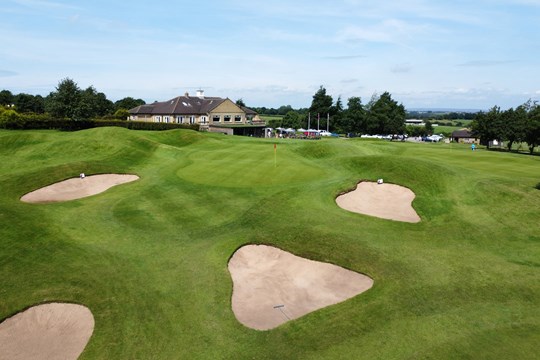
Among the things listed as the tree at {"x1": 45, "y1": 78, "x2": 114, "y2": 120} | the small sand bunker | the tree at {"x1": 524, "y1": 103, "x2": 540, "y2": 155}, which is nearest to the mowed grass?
the small sand bunker

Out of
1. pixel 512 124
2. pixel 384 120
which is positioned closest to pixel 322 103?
pixel 384 120

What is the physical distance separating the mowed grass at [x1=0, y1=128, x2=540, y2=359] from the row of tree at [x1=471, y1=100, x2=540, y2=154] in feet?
172

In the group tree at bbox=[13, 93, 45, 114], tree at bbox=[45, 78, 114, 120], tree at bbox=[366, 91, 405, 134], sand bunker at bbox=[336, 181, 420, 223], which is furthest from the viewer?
tree at bbox=[13, 93, 45, 114]

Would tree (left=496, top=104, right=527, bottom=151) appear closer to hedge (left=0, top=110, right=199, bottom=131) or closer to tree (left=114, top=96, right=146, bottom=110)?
hedge (left=0, top=110, right=199, bottom=131)

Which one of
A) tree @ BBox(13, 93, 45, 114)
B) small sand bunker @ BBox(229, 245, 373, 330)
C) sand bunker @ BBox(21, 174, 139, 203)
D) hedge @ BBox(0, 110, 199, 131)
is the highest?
tree @ BBox(13, 93, 45, 114)

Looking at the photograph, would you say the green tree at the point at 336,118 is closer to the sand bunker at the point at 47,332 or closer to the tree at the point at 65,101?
the tree at the point at 65,101

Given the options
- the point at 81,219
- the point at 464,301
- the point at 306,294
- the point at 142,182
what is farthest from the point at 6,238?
the point at 464,301

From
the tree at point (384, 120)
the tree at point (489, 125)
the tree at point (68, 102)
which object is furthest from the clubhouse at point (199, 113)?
the tree at point (489, 125)

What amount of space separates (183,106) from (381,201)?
78207 mm

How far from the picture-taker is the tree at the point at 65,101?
65.7 m

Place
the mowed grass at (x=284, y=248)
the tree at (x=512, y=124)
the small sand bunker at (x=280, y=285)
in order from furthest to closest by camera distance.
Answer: the tree at (x=512, y=124), the small sand bunker at (x=280, y=285), the mowed grass at (x=284, y=248)

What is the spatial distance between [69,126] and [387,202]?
6237 cm

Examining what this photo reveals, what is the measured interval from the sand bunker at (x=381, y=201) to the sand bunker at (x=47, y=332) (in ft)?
54.9

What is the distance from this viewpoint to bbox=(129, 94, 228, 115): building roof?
312 feet
